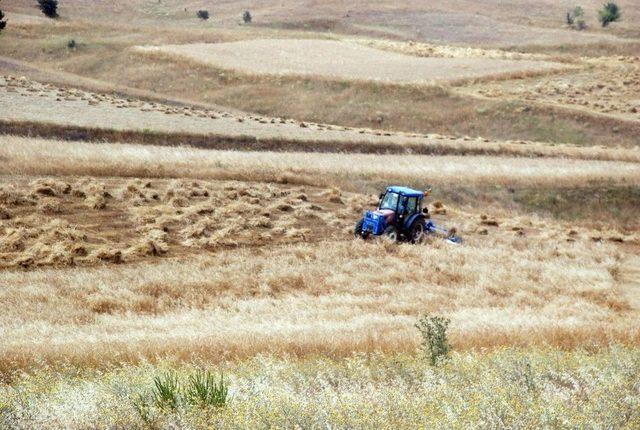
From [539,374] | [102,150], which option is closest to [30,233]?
[102,150]

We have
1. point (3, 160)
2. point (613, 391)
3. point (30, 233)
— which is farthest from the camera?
point (3, 160)

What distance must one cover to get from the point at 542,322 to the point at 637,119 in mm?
49574

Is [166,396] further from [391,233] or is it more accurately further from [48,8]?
[48,8]

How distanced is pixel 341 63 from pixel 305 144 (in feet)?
135

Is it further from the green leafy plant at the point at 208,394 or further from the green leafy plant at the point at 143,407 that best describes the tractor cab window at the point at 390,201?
the green leafy plant at the point at 143,407

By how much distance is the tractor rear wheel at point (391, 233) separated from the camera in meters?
26.4

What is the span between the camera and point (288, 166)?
36.6 meters

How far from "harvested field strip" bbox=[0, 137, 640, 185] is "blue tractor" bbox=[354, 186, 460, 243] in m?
8.21

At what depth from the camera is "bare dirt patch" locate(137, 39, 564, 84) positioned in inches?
2965

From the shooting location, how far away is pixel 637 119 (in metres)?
59.4

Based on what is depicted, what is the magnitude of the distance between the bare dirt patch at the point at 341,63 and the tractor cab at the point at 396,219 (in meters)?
46.0

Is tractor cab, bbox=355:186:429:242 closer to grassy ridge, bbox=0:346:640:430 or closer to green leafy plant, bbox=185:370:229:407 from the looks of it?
grassy ridge, bbox=0:346:640:430

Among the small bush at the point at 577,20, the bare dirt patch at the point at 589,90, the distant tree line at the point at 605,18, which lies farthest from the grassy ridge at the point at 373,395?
the small bush at the point at 577,20

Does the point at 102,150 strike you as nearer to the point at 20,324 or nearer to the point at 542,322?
the point at 20,324
